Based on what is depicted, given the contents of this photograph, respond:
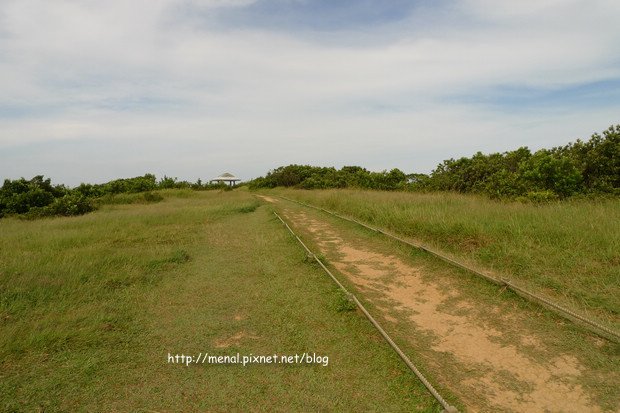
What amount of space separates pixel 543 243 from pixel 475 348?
3.62m

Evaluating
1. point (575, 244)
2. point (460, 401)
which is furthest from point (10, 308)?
point (575, 244)

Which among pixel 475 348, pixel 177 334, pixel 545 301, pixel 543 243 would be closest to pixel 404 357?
pixel 475 348

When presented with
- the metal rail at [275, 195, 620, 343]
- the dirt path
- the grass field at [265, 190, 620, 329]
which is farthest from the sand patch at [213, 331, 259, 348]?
the grass field at [265, 190, 620, 329]

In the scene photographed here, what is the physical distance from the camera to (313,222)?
12.7 meters

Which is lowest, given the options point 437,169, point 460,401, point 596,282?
point 460,401

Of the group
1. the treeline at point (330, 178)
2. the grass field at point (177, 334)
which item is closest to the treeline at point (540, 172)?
the treeline at point (330, 178)

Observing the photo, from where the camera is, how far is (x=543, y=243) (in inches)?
257

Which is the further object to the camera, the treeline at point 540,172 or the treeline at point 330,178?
the treeline at point 330,178

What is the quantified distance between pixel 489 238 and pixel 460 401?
4.89 m

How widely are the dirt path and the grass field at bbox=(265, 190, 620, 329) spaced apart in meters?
1.13

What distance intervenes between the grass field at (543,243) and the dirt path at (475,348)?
1.13 m

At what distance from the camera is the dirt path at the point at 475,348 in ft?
10.4

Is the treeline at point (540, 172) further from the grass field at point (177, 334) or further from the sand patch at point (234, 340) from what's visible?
the sand patch at point (234, 340)

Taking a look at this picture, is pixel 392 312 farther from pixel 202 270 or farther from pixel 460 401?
pixel 202 270
